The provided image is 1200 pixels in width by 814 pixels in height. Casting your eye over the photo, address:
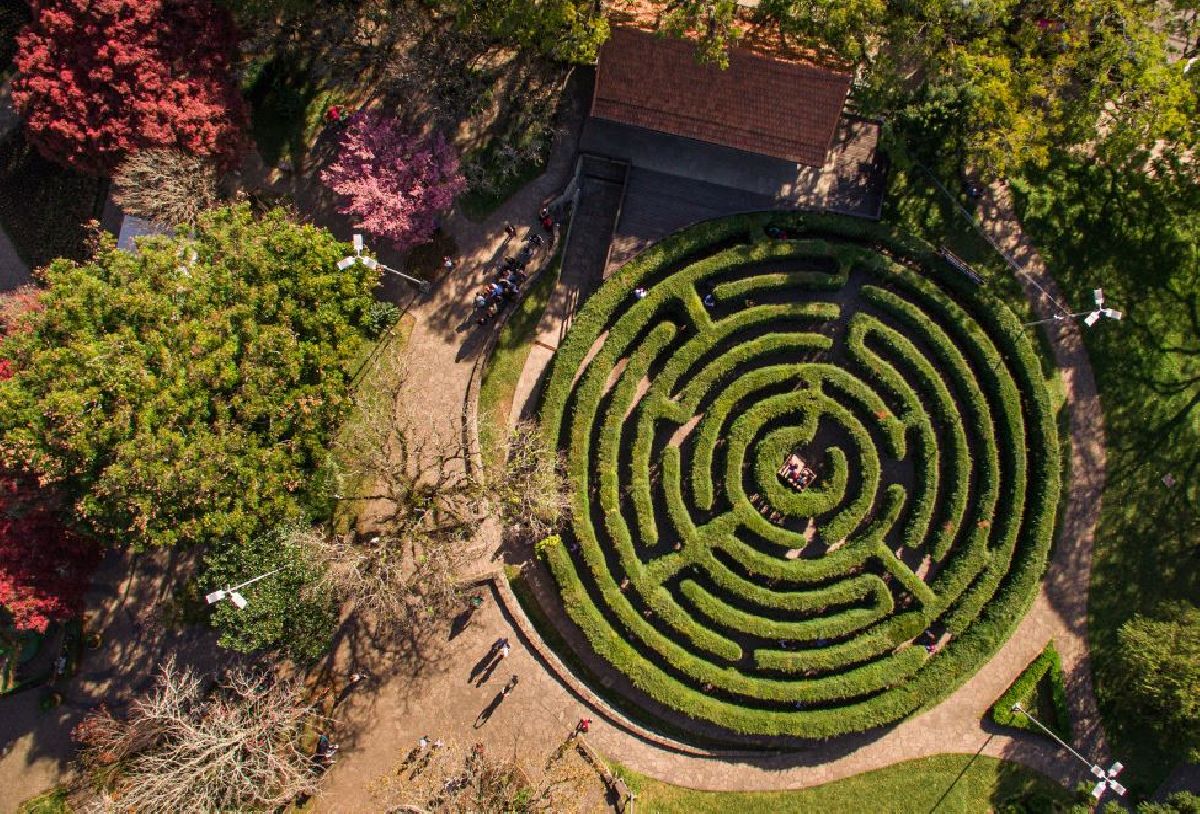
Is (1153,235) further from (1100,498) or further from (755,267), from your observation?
(755,267)

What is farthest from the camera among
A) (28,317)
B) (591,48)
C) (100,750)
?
(100,750)

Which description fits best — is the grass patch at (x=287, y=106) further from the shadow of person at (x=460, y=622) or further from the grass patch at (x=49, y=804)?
the grass patch at (x=49, y=804)

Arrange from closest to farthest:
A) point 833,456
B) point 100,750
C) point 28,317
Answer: point 28,317 → point 100,750 → point 833,456

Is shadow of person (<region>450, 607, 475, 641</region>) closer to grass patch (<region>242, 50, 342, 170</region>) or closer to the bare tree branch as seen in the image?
the bare tree branch

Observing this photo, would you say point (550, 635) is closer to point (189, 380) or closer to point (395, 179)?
point (189, 380)

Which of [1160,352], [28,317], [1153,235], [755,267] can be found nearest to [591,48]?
[755,267]

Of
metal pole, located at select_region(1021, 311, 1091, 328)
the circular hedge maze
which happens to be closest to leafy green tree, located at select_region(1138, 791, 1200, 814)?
the circular hedge maze
